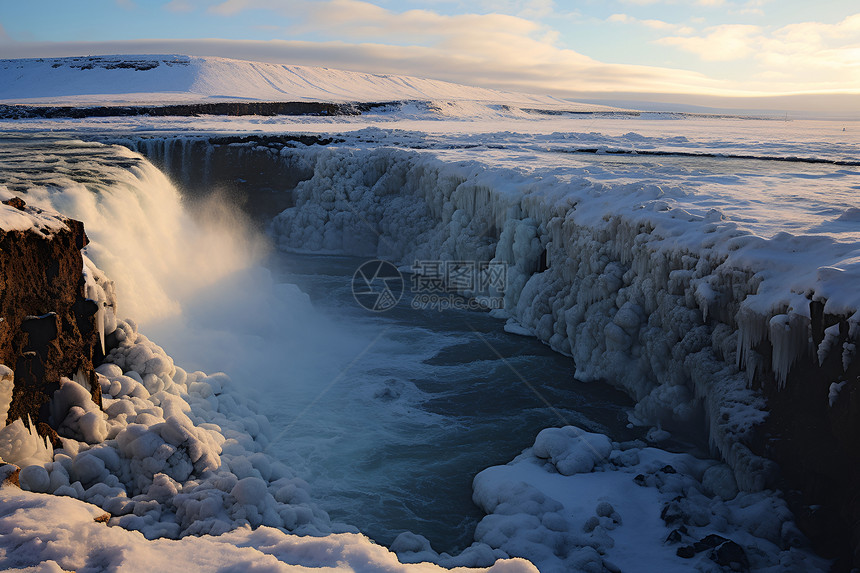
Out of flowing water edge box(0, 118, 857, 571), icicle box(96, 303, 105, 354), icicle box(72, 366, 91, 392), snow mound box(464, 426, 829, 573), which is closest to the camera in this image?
snow mound box(464, 426, 829, 573)

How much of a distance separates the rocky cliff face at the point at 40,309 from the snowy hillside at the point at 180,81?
2496 inches

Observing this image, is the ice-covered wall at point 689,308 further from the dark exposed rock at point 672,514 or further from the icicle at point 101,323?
the icicle at point 101,323

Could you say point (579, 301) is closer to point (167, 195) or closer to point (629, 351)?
point (629, 351)

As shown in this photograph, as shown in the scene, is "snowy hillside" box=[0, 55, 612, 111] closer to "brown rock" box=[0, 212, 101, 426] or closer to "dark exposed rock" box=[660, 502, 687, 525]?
"brown rock" box=[0, 212, 101, 426]

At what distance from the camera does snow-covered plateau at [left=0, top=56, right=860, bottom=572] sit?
5258mm

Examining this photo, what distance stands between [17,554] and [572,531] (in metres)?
4.52

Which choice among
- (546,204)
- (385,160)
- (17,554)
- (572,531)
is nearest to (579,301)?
(546,204)

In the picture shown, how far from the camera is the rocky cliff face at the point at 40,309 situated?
5180mm

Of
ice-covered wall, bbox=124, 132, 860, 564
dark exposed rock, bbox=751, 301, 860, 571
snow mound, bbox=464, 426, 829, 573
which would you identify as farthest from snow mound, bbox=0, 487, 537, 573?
ice-covered wall, bbox=124, 132, 860, 564

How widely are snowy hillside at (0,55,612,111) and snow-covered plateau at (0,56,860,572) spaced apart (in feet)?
189

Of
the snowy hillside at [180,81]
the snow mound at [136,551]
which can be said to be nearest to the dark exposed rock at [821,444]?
the snow mound at [136,551]

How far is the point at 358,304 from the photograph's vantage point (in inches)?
566

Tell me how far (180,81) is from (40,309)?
82.0m

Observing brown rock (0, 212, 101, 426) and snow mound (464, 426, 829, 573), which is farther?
snow mound (464, 426, 829, 573)
